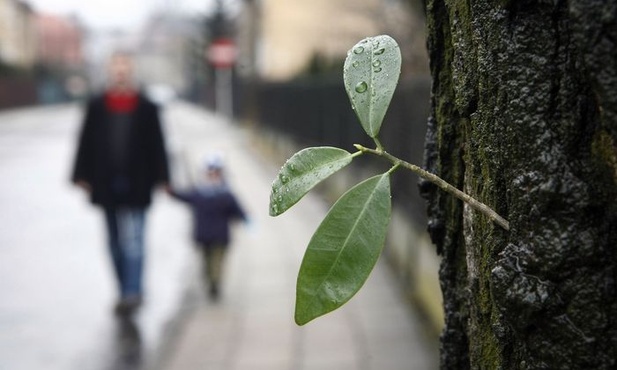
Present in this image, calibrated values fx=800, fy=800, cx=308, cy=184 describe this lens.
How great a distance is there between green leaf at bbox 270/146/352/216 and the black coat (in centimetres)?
474

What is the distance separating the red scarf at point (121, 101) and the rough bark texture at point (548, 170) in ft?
15.8

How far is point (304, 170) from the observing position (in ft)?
2.42

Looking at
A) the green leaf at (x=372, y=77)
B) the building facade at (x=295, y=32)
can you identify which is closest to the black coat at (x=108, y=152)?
the green leaf at (x=372, y=77)

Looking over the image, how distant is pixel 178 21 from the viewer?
224 feet

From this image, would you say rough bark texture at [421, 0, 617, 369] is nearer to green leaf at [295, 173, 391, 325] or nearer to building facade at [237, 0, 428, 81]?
green leaf at [295, 173, 391, 325]

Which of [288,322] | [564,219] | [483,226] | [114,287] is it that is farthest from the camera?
[114,287]

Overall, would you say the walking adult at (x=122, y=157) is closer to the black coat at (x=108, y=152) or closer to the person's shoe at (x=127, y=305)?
the black coat at (x=108, y=152)

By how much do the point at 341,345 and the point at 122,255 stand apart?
5.68 ft

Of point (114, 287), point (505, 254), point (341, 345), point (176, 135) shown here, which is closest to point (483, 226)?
point (505, 254)

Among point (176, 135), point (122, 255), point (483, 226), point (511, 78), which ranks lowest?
point (176, 135)

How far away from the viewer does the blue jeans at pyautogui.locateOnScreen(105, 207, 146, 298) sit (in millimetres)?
5414

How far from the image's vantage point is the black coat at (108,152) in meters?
5.34

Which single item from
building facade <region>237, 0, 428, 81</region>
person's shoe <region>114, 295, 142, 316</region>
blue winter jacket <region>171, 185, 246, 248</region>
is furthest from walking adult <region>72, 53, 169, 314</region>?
building facade <region>237, 0, 428, 81</region>

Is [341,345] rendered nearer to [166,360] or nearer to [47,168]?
[166,360]
